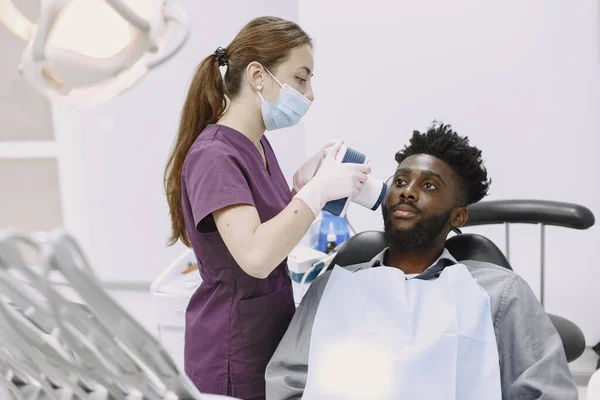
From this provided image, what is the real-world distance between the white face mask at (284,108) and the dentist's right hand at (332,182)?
0.13 metres

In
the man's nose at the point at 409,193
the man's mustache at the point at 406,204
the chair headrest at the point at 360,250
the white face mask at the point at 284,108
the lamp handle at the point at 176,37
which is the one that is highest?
the lamp handle at the point at 176,37

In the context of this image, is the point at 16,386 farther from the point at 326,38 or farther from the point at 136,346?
the point at 326,38

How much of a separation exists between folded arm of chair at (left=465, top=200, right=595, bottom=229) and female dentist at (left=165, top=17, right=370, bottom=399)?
2.09 ft

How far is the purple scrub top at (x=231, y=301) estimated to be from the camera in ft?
4.02

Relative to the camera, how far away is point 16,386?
1.40 feet

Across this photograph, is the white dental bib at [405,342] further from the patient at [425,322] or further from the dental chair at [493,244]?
the dental chair at [493,244]

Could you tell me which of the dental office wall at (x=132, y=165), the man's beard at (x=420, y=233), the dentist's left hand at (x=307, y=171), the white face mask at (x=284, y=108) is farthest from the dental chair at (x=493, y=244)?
the dental office wall at (x=132, y=165)

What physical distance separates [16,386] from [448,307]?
94cm

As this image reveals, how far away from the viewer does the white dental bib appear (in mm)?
1121

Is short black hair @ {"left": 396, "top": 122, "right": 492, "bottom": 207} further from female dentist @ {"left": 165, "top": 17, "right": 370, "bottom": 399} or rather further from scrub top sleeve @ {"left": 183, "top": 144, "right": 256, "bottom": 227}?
scrub top sleeve @ {"left": 183, "top": 144, "right": 256, "bottom": 227}

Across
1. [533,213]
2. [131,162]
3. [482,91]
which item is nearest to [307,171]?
[533,213]

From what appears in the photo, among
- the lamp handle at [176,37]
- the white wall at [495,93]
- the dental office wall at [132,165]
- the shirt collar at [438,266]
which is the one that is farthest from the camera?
the dental office wall at [132,165]

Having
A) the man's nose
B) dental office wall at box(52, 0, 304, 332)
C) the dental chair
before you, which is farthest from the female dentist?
dental office wall at box(52, 0, 304, 332)

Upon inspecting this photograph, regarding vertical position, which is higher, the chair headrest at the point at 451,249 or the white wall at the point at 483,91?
the white wall at the point at 483,91
